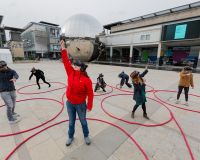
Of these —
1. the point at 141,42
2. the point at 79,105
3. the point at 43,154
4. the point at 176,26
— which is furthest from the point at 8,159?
the point at 141,42

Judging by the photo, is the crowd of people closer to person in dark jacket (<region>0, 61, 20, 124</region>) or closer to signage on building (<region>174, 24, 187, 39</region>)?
person in dark jacket (<region>0, 61, 20, 124</region>)

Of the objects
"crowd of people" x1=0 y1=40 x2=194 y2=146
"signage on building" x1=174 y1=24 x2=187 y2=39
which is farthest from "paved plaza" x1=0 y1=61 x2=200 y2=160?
"signage on building" x1=174 y1=24 x2=187 y2=39

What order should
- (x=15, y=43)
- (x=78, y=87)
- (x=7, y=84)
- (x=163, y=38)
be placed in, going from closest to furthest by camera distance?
(x=78, y=87), (x=7, y=84), (x=163, y=38), (x=15, y=43)

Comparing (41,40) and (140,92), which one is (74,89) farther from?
(41,40)

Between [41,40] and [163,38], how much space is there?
45.0m

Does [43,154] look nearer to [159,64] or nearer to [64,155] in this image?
[64,155]

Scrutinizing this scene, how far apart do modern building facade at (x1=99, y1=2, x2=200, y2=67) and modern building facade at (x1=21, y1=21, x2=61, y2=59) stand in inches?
1110

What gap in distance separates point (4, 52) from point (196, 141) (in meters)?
35.7

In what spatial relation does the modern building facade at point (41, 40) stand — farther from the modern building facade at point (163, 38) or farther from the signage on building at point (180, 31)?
the signage on building at point (180, 31)

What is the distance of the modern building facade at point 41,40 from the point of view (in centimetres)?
4638

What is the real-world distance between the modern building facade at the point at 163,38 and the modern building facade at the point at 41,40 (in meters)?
28.2

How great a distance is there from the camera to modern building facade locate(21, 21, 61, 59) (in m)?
46.4

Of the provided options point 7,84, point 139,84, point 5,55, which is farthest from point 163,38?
point 5,55

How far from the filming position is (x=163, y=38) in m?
21.6
